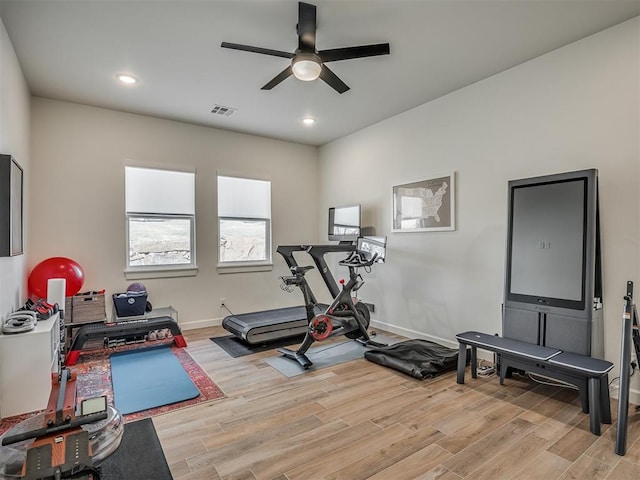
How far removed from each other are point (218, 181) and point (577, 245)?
183 inches

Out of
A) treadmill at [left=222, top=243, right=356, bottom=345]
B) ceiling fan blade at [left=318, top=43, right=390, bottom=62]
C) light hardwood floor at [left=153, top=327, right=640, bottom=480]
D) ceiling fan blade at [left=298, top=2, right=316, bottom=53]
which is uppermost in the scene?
ceiling fan blade at [left=298, top=2, right=316, bottom=53]

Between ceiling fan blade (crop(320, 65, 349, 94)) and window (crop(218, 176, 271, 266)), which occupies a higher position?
ceiling fan blade (crop(320, 65, 349, 94))

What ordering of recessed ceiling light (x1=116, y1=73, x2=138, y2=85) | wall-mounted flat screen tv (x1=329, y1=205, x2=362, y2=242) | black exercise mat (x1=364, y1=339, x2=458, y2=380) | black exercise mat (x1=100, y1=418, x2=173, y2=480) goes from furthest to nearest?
wall-mounted flat screen tv (x1=329, y1=205, x2=362, y2=242), recessed ceiling light (x1=116, y1=73, x2=138, y2=85), black exercise mat (x1=364, y1=339, x2=458, y2=380), black exercise mat (x1=100, y1=418, x2=173, y2=480)

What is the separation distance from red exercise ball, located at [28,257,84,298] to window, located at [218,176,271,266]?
190cm

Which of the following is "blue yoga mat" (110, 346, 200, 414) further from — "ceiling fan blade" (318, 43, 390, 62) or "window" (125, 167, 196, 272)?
"ceiling fan blade" (318, 43, 390, 62)

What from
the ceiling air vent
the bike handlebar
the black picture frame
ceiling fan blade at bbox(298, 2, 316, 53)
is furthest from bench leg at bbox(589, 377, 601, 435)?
the ceiling air vent

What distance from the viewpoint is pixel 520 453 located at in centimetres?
214

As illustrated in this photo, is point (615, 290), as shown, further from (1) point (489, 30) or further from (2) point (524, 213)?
(1) point (489, 30)

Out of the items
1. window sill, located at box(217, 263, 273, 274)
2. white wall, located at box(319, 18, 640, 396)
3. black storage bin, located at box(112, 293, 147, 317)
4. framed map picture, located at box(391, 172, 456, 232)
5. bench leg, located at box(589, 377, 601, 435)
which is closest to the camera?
bench leg, located at box(589, 377, 601, 435)

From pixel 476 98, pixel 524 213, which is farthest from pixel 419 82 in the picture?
pixel 524 213

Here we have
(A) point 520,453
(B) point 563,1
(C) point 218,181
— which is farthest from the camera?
(C) point 218,181

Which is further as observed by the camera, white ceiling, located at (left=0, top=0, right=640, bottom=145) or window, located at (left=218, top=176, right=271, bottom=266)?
window, located at (left=218, top=176, right=271, bottom=266)

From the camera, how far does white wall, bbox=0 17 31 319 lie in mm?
2832

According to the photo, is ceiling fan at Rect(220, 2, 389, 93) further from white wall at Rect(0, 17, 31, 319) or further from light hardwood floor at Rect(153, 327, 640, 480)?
light hardwood floor at Rect(153, 327, 640, 480)
